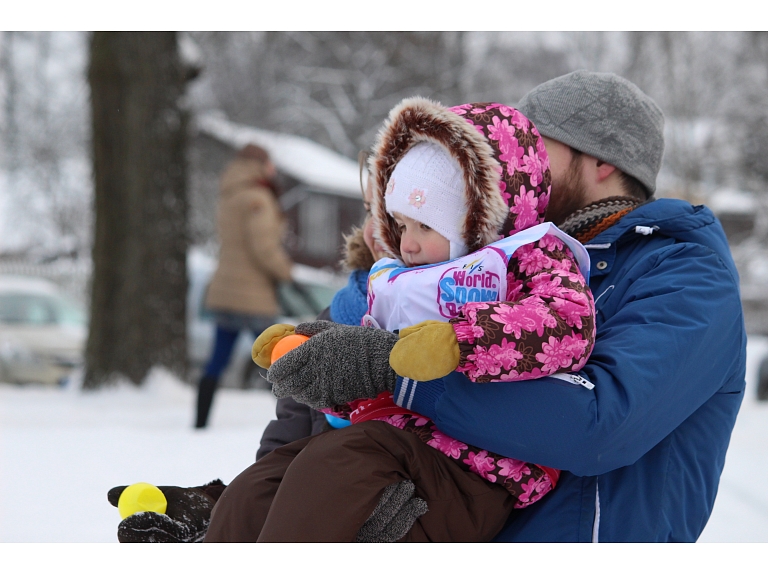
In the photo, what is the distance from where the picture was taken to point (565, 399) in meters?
1.23

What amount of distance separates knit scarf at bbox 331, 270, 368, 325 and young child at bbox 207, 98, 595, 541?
0.32ft

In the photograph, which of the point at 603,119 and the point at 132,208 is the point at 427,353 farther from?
the point at 132,208

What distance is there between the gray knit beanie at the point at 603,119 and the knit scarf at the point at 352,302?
1.71 feet

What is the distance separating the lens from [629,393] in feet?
4.03

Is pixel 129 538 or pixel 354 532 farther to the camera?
pixel 129 538

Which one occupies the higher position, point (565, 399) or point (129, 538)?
point (565, 399)

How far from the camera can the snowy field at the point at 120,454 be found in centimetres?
275

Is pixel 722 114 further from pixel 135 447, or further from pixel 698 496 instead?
pixel 698 496

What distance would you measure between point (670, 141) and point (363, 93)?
29.3ft

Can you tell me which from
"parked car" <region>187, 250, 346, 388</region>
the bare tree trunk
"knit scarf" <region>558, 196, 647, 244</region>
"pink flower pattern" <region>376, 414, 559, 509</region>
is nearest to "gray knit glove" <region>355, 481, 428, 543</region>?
"pink flower pattern" <region>376, 414, 559, 509</region>

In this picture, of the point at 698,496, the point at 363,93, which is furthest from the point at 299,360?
the point at 363,93

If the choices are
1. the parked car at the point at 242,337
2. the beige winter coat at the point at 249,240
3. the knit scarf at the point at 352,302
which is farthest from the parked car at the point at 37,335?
the knit scarf at the point at 352,302

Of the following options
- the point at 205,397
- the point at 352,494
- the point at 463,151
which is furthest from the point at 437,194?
the point at 205,397

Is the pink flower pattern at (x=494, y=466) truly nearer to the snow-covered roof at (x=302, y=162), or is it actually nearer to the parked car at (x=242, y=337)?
the parked car at (x=242, y=337)
